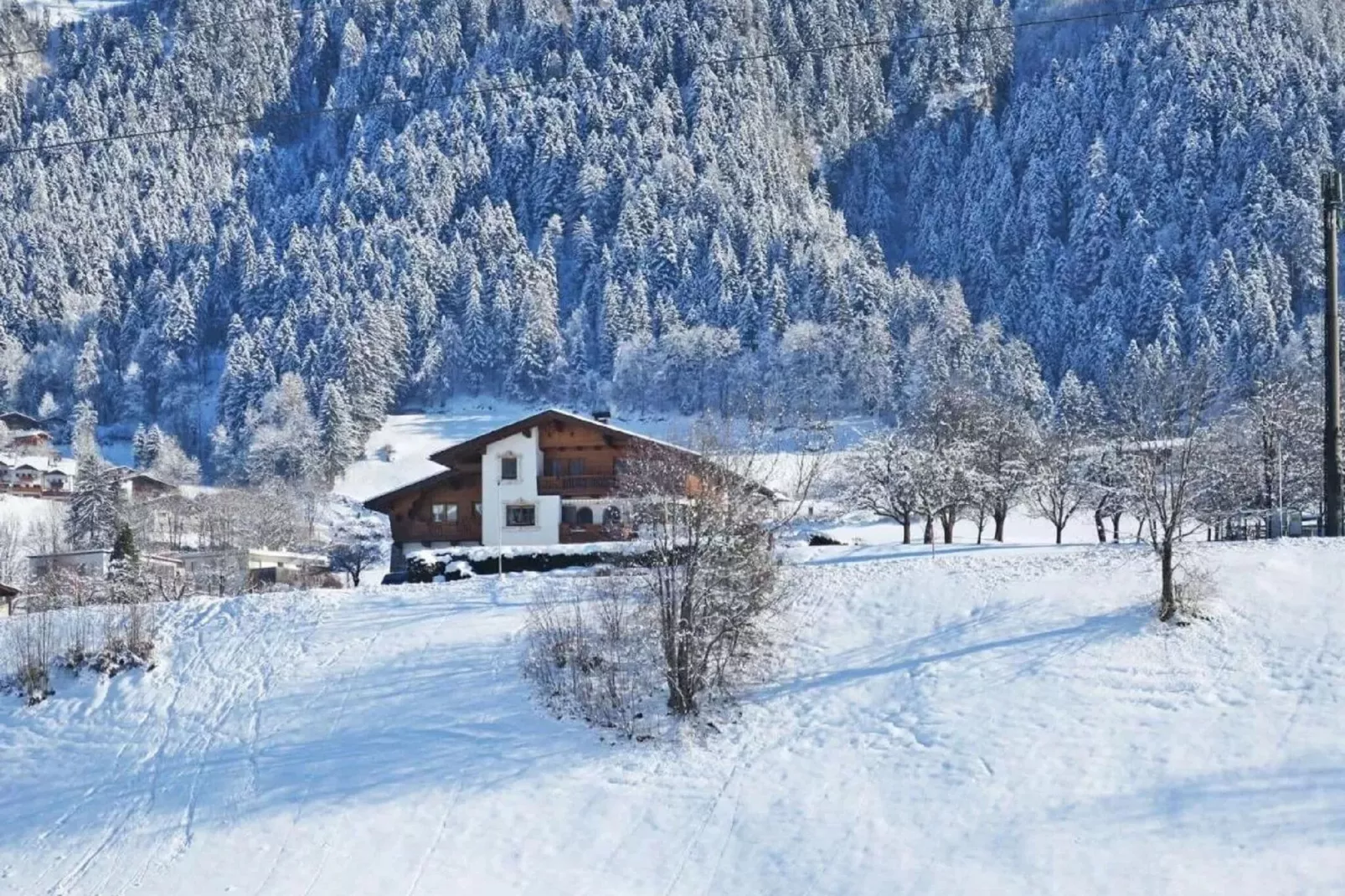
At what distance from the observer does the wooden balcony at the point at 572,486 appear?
1998 inches

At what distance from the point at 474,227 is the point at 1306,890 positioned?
552 feet

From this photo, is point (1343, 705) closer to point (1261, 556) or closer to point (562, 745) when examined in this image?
point (1261, 556)

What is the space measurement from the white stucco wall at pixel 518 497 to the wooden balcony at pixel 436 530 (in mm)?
537

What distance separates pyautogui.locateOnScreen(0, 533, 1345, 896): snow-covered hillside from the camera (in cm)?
2097

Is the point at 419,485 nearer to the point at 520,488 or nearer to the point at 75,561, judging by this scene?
the point at 520,488

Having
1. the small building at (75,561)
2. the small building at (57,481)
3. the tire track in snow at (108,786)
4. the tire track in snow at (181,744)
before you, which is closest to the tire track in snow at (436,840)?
the tire track in snow at (181,744)

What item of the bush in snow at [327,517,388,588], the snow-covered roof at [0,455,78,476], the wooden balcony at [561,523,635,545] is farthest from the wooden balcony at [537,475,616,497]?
the snow-covered roof at [0,455,78,476]

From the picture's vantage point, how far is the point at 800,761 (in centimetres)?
2412

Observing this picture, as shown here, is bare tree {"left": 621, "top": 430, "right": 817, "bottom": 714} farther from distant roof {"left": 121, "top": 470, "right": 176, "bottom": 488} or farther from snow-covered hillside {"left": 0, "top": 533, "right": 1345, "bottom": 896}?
distant roof {"left": 121, "top": 470, "right": 176, "bottom": 488}

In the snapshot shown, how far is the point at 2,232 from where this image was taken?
7451 inches

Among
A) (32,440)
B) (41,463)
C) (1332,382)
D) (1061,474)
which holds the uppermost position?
(32,440)

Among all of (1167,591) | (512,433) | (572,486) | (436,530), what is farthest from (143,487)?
(1167,591)

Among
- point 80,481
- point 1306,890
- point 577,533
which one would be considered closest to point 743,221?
point 80,481

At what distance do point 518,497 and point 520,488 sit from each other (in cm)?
35
